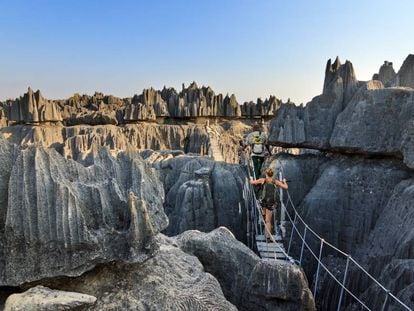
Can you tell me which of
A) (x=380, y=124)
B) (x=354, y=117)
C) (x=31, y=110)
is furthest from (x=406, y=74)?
(x=31, y=110)

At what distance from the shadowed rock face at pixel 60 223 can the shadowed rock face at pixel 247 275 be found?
57.0 inches

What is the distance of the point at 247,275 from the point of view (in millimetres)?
4453

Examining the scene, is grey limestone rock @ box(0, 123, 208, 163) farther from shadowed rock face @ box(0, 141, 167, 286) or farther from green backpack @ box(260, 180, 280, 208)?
shadowed rock face @ box(0, 141, 167, 286)

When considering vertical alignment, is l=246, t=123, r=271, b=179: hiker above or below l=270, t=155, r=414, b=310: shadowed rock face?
above

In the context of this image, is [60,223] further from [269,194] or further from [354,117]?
[354,117]

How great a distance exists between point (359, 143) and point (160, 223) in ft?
17.0

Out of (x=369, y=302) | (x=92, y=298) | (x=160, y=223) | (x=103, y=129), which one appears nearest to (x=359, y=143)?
(x=369, y=302)

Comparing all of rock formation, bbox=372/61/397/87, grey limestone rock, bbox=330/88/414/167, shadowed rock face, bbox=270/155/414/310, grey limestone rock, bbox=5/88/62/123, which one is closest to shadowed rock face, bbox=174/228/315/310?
shadowed rock face, bbox=270/155/414/310

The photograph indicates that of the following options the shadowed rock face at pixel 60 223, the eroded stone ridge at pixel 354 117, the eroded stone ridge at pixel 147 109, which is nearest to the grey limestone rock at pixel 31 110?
the eroded stone ridge at pixel 147 109

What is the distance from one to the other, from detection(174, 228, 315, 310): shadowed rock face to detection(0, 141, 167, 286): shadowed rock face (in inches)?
57.0

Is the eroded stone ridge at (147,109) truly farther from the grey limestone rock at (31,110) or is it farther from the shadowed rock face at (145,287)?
the shadowed rock face at (145,287)

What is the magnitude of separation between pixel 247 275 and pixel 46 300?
94.2 inches

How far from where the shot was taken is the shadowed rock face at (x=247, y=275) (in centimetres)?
393

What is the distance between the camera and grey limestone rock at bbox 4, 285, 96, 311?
2.62 meters
